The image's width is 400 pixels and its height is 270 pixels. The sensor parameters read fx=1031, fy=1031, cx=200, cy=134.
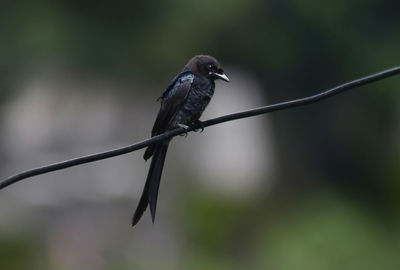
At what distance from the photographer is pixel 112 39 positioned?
15.6 metres

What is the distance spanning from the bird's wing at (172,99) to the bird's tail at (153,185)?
0.47ft

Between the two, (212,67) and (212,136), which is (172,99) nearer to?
(212,67)

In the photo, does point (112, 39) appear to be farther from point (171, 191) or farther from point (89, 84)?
point (171, 191)

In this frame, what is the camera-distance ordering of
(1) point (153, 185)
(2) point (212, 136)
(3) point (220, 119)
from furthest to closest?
1. (2) point (212, 136)
2. (1) point (153, 185)
3. (3) point (220, 119)

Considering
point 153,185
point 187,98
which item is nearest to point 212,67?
point 187,98

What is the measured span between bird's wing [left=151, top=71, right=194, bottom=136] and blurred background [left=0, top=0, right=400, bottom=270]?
6.89 metres

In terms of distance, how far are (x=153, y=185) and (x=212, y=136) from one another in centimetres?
1173

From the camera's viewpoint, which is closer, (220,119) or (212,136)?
(220,119)

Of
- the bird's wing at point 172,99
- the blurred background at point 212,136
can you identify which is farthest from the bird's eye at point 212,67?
the blurred background at point 212,136

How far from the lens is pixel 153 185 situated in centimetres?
511

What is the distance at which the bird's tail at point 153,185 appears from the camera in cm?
488

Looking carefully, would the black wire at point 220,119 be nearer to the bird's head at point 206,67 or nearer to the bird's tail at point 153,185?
the bird's tail at point 153,185

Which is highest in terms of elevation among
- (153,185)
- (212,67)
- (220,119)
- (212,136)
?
(212,67)

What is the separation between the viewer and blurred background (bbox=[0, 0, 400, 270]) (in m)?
13.6
